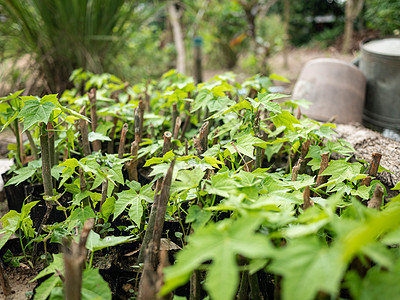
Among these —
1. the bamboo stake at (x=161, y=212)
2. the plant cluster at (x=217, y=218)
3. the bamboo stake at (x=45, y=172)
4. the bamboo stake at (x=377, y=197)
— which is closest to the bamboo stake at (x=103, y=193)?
the plant cluster at (x=217, y=218)

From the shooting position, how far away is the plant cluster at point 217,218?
703mm

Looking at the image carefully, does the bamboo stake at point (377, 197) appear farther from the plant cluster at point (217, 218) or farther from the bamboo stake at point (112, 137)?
the bamboo stake at point (112, 137)

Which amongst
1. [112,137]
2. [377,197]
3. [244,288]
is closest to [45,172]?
[112,137]

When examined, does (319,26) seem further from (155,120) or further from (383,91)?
(155,120)

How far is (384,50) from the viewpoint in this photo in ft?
11.4

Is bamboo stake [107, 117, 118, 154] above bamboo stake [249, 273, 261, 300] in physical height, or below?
above

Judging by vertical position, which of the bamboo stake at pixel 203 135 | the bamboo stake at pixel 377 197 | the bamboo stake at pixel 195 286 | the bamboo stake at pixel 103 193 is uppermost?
the bamboo stake at pixel 203 135

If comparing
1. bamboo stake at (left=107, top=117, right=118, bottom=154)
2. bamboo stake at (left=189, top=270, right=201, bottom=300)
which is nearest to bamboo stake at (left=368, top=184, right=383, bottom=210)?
bamboo stake at (left=189, top=270, right=201, bottom=300)

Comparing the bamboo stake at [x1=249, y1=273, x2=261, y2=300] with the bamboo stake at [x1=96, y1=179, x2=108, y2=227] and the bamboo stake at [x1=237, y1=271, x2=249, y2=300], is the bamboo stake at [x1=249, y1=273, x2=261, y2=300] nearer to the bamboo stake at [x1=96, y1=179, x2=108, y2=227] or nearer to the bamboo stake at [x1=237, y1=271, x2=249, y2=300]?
the bamboo stake at [x1=237, y1=271, x2=249, y2=300]

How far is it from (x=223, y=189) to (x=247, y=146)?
0.31 metres

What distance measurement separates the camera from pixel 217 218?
1252 millimetres

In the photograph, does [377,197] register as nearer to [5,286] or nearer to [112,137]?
[5,286]

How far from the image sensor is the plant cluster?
2.31ft

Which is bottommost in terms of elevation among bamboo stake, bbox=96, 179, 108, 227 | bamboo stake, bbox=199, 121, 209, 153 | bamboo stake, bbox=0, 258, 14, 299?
bamboo stake, bbox=0, 258, 14, 299
